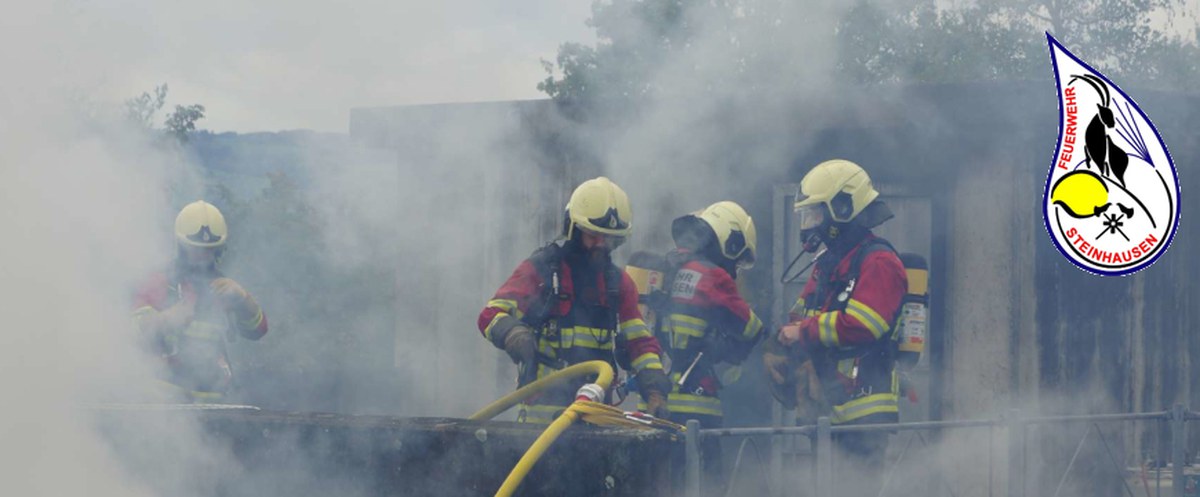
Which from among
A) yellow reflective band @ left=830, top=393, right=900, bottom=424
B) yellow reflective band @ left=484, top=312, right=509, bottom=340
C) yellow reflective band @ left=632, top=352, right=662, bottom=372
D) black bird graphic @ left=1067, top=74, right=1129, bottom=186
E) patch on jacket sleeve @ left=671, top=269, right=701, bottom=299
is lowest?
yellow reflective band @ left=830, top=393, right=900, bottom=424

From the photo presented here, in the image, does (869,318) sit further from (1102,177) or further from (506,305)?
(1102,177)

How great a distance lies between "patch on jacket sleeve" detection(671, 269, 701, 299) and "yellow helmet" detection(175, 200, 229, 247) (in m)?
2.75

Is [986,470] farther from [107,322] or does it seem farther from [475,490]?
[107,322]

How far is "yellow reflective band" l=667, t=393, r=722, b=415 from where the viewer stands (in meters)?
6.79

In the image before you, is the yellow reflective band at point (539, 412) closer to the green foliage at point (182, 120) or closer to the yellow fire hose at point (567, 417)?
the yellow fire hose at point (567, 417)

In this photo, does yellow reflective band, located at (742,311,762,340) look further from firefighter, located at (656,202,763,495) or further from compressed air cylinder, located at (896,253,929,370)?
compressed air cylinder, located at (896,253,929,370)

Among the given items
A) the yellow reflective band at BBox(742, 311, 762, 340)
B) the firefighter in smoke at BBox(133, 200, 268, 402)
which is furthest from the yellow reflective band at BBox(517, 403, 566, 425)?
the firefighter in smoke at BBox(133, 200, 268, 402)

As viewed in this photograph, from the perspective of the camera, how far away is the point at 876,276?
248 inches

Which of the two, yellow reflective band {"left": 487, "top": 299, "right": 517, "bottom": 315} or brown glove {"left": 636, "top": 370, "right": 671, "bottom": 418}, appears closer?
yellow reflective band {"left": 487, "top": 299, "right": 517, "bottom": 315}

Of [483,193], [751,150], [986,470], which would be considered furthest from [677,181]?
[986,470]

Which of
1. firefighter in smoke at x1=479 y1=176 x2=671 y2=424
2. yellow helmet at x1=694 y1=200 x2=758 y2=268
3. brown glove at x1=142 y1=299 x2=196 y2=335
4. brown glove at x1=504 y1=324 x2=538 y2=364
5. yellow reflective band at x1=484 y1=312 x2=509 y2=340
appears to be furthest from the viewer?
brown glove at x1=142 y1=299 x2=196 y2=335

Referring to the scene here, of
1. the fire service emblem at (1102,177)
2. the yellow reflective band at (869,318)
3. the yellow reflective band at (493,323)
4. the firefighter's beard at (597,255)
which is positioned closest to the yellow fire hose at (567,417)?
the yellow reflective band at (493,323)

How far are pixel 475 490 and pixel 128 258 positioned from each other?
5.82 feet

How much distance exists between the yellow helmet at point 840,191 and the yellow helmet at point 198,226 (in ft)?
11.2
